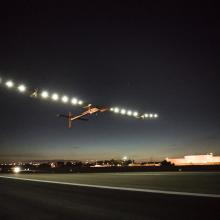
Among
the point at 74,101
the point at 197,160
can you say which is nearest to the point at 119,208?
the point at 74,101

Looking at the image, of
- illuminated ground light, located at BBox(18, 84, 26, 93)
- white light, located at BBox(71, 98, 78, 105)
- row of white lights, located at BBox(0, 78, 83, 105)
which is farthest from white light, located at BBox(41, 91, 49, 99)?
white light, located at BBox(71, 98, 78, 105)

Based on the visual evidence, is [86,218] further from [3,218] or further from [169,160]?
[169,160]

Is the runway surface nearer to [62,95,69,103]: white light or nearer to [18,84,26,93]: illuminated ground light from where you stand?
[18,84,26,93]: illuminated ground light

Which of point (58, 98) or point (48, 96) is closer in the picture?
point (48, 96)

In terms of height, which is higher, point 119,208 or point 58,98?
point 58,98

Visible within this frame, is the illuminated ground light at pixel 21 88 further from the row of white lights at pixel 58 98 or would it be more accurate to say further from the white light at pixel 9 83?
the row of white lights at pixel 58 98

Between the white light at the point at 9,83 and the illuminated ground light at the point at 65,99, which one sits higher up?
the white light at the point at 9,83

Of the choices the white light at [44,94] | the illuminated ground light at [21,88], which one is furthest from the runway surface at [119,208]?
the white light at [44,94]

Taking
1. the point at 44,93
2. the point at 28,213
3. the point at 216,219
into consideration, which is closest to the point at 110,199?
the point at 28,213

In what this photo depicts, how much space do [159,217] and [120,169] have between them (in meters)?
48.2

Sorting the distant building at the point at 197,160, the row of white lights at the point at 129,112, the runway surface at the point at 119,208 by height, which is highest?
the row of white lights at the point at 129,112

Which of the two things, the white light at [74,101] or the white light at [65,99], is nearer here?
the white light at [65,99]

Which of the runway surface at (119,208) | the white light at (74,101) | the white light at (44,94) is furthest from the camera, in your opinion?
the white light at (74,101)

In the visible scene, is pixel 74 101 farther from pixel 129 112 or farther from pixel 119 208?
pixel 119 208
